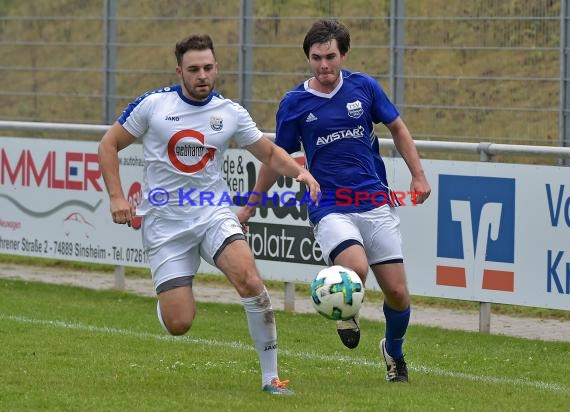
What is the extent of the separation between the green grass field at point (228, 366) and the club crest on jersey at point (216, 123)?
5.33 ft

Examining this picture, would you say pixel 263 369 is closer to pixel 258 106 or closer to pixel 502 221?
pixel 502 221

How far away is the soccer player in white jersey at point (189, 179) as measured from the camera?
8.03 m

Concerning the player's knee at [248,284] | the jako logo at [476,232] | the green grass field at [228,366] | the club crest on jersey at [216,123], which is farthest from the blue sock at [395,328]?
the jako logo at [476,232]

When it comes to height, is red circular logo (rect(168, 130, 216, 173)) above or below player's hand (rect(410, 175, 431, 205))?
above

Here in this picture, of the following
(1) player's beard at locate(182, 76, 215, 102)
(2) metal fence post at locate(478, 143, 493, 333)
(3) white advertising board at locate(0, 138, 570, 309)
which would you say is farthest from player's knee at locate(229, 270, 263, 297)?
(2) metal fence post at locate(478, 143, 493, 333)

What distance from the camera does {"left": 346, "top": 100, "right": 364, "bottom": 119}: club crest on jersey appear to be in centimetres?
853

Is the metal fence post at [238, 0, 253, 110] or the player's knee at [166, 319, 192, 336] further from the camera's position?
the metal fence post at [238, 0, 253, 110]

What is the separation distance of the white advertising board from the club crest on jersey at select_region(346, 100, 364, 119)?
2778mm

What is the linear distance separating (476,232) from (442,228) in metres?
0.34

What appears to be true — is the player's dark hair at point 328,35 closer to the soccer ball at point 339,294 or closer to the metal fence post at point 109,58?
the soccer ball at point 339,294

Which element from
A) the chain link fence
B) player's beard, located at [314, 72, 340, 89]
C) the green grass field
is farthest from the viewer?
the chain link fence

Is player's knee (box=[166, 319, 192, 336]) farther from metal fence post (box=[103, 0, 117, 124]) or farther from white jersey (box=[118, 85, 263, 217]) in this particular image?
metal fence post (box=[103, 0, 117, 124])

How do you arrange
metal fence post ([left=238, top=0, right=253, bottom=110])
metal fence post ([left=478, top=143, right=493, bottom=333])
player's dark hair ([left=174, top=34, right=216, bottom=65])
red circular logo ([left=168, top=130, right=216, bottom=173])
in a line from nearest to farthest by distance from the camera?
player's dark hair ([left=174, top=34, right=216, bottom=65]) < red circular logo ([left=168, top=130, right=216, bottom=173]) < metal fence post ([left=478, top=143, right=493, bottom=333]) < metal fence post ([left=238, top=0, right=253, bottom=110])

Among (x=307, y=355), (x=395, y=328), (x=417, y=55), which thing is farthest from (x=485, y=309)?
(x=417, y=55)
